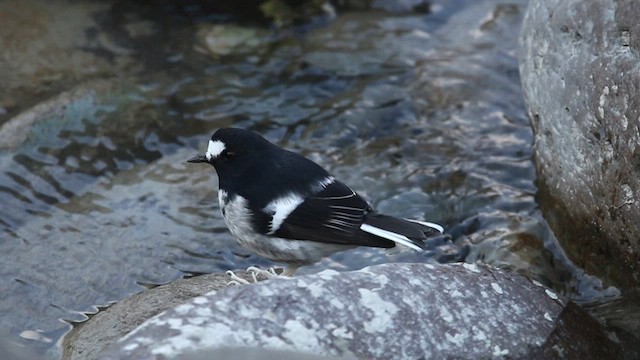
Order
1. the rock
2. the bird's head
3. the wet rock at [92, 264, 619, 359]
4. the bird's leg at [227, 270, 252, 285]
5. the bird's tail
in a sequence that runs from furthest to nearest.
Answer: the bird's head < the bird's leg at [227, 270, 252, 285] < the bird's tail < the rock < the wet rock at [92, 264, 619, 359]

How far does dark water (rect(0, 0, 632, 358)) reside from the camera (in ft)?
21.0

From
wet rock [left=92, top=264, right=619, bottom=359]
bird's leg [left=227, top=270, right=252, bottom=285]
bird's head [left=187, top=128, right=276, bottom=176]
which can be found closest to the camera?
wet rock [left=92, top=264, right=619, bottom=359]

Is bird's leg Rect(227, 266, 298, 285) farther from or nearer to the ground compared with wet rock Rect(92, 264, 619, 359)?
nearer to the ground

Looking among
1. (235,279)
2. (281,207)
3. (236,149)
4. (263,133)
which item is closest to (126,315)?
(235,279)

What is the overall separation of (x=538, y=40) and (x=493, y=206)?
1.34m

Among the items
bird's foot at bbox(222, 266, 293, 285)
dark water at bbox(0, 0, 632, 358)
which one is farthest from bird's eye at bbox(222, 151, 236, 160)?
dark water at bbox(0, 0, 632, 358)

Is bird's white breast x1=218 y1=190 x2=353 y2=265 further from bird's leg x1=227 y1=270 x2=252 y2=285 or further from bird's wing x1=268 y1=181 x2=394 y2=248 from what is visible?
bird's leg x1=227 y1=270 x2=252 y2=285

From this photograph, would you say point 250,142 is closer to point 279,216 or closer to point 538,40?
point 279,216

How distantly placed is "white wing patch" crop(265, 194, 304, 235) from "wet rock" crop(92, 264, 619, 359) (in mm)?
846

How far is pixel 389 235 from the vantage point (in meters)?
5.18

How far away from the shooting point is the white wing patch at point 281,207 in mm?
5254

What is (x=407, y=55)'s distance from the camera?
933 centimetres

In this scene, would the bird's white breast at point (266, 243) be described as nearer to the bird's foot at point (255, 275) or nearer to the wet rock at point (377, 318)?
the bird's foot at point (255, 275)

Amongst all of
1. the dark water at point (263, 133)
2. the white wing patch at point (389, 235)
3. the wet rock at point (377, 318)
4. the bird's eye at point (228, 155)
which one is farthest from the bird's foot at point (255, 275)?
the wet rock at point (377, 318)
